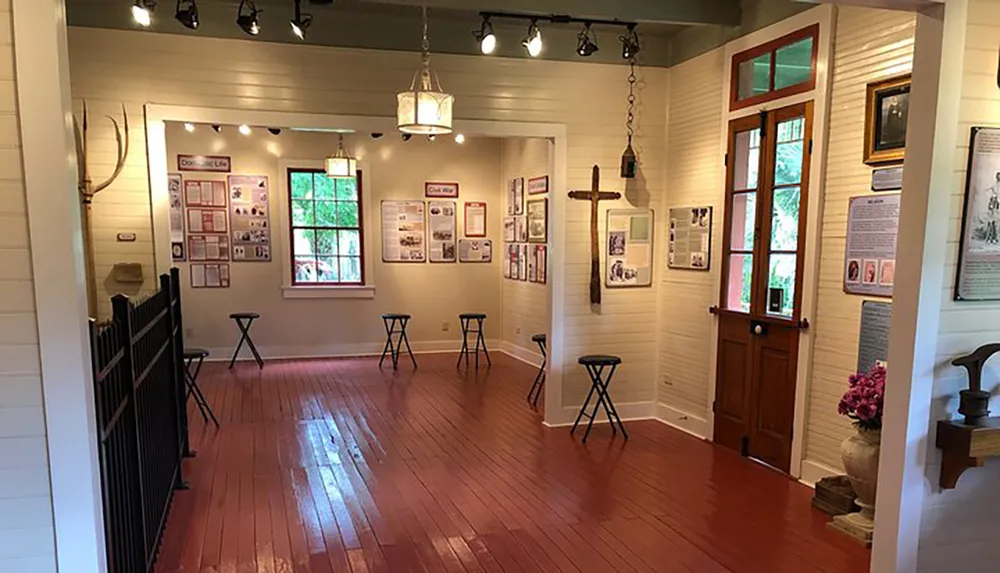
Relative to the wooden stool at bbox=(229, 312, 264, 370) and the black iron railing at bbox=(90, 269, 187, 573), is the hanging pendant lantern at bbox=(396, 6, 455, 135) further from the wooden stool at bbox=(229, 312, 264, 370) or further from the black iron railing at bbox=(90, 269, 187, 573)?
the wooden stool at bbox=(229, 312, 264, 370)

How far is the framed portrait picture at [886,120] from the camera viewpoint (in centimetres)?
326

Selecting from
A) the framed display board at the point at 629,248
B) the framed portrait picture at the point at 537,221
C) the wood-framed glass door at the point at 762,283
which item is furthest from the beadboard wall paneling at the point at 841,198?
the framed portrait picture at the point at 537,221

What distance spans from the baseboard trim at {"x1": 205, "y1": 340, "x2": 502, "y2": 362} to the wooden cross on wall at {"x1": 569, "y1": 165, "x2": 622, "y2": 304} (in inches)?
147

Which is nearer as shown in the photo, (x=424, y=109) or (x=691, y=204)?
(x=424, y=109)

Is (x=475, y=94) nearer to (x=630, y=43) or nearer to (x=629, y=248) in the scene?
(x=630, y=43)

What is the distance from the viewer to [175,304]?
4199mm

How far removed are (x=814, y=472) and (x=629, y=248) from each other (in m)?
2.25

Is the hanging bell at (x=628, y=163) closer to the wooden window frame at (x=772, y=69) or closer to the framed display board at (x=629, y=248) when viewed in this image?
the framed display board at (x=629, y=248)

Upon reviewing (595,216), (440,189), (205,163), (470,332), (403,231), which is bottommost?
(470,332)

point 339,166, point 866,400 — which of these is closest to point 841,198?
point 866,400

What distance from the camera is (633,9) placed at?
13.9 ft

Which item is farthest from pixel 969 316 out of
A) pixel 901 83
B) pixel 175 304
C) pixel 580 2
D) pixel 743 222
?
pixel 175 304

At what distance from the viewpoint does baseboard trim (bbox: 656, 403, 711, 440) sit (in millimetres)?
4949

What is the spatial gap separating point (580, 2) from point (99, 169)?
139 inches
